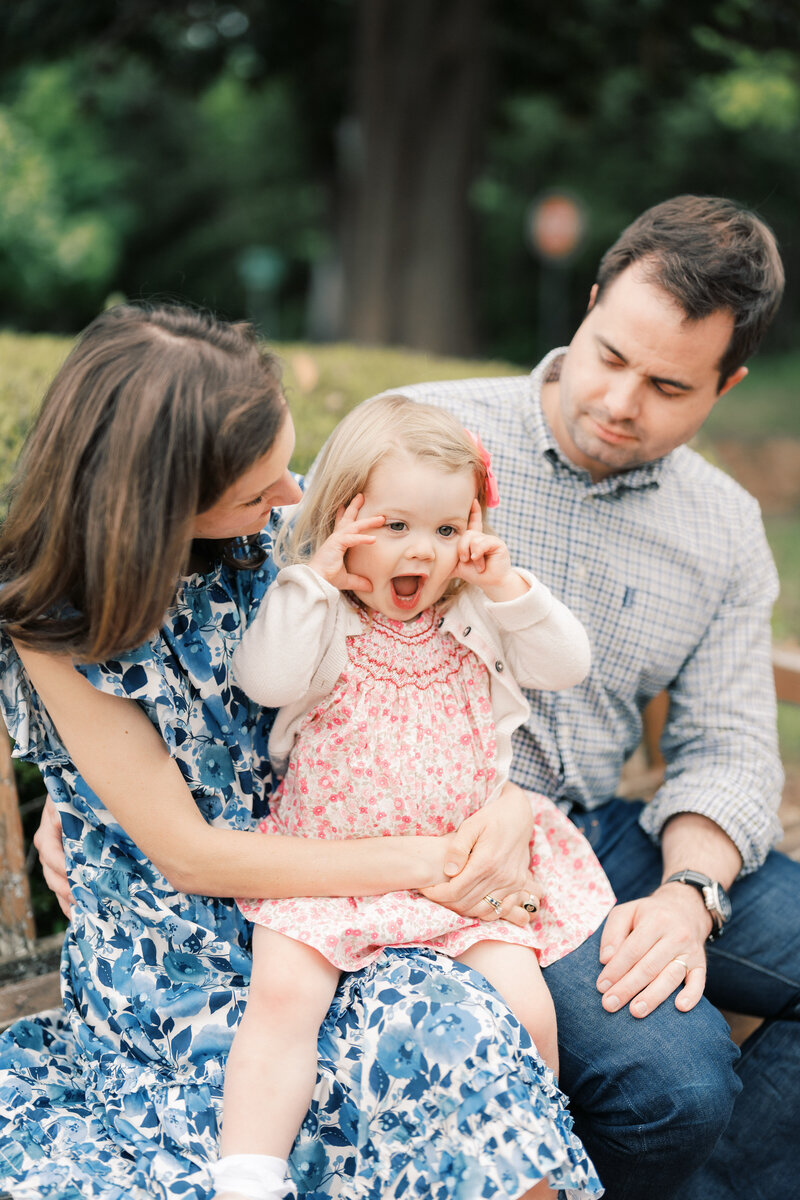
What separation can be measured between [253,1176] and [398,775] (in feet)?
2.42

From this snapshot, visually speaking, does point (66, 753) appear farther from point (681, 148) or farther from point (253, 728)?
point (681, 148)

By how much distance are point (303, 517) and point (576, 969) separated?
112 centimetres

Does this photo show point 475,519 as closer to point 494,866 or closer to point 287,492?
point 287,492

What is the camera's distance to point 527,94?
11930 mm

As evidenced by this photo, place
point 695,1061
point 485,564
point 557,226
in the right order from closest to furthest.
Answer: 1. point 695,1061
2. point 485,564
3. point 557,226

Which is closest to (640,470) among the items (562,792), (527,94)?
(562,792)

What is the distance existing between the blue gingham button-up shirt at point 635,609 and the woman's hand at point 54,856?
1120 millimetres

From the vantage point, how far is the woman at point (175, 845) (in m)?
1.74

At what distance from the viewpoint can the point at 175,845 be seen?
195 cm

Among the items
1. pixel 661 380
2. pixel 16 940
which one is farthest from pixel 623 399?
pixel 16 940

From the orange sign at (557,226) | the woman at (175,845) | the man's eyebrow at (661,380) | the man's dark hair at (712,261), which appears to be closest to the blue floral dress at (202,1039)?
the woman at (175,845)

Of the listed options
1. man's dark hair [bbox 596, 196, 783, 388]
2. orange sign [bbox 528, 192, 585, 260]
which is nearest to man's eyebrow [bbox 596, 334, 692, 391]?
man's dark hair [bbox 596, 196, 783, 388]

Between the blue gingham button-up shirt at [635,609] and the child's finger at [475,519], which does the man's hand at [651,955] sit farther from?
the child's finger at [475,519]

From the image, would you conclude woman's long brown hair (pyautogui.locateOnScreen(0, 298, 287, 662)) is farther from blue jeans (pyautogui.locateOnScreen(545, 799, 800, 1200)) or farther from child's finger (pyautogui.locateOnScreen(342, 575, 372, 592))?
→ blue jeans (pyautogui.locateOnScreen(545, 799, 800, 1200))
